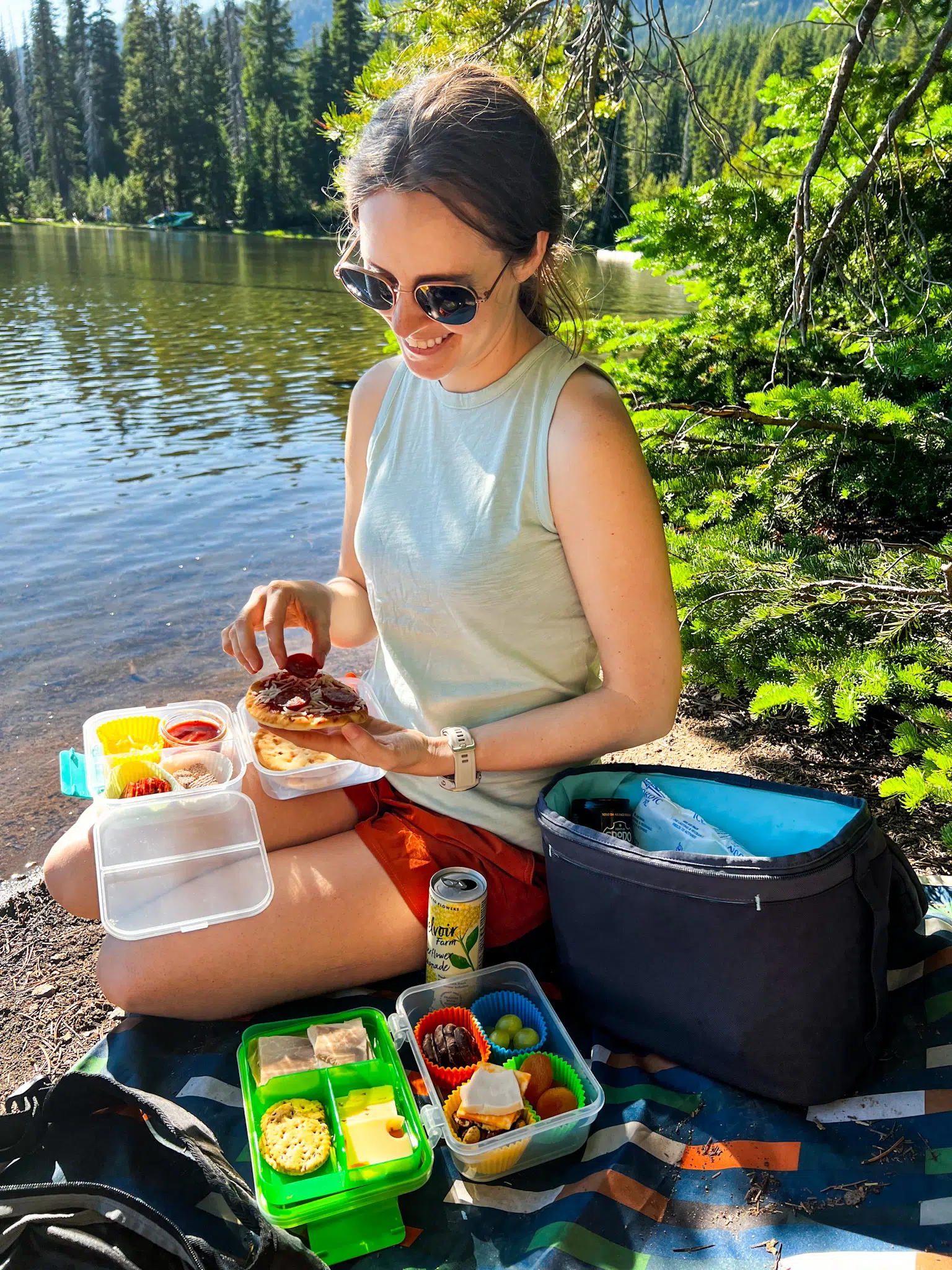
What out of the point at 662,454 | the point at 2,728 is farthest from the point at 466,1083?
the point at 2,728

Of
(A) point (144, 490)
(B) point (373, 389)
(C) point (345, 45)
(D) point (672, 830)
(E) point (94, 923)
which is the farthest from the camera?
(C) point (345, 45)

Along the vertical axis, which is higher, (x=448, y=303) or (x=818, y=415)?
(x=448, y=303)

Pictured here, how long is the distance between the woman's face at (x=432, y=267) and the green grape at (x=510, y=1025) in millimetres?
1502

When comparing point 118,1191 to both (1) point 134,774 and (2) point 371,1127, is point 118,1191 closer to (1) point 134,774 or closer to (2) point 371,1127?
(2) point 371,1127

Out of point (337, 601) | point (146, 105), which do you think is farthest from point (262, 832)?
point (146, 105)

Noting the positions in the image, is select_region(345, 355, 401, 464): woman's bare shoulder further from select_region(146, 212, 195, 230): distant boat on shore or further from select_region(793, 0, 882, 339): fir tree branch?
select_region(146, 212, 195, 230): distant boat on shore

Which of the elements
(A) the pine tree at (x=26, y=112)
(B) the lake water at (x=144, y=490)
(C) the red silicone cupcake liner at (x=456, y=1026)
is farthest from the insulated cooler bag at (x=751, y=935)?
(A) the pine tree at (x=26, y=112)

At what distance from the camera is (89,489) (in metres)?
8.79

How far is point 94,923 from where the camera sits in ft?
9.58

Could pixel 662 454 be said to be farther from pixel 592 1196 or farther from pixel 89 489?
pixel 89 489

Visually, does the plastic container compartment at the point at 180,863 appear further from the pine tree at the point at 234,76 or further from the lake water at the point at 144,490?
the pine tree at the point at 234,76

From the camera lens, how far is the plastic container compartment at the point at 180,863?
2.19 meters

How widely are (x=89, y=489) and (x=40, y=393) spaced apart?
4711 mm

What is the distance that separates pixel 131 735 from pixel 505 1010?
1206 millimetres
